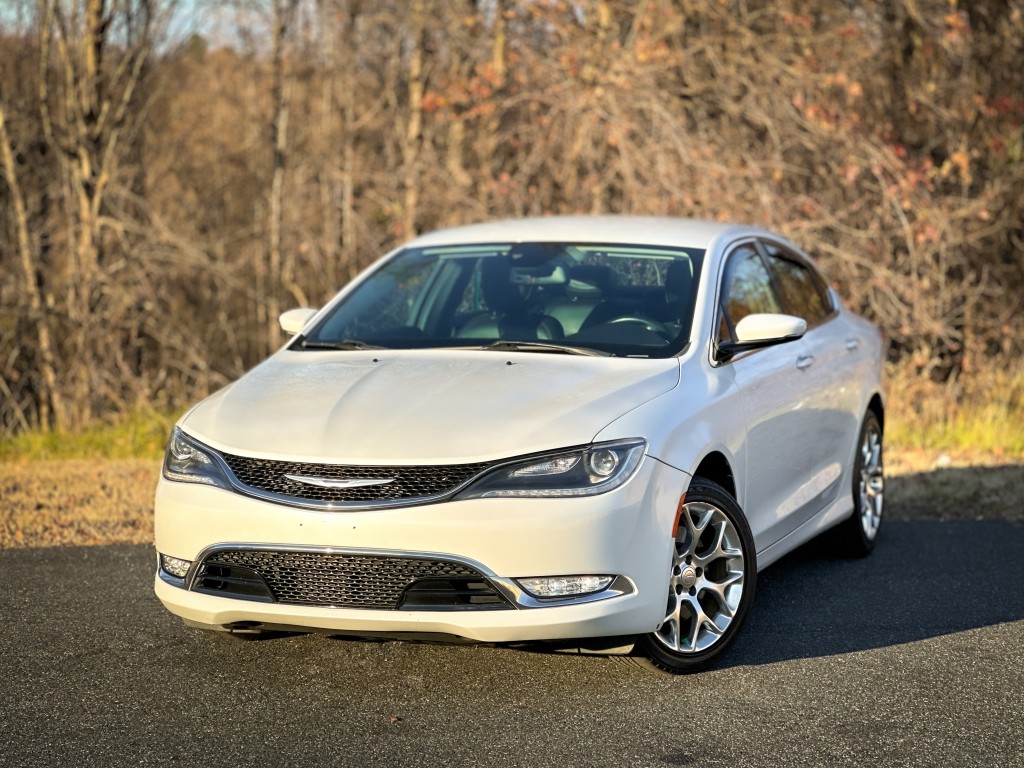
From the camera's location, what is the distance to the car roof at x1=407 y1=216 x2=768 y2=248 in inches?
254

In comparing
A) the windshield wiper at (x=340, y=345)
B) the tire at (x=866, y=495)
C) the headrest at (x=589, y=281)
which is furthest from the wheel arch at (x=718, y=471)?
the tire at (x=866, y=495)

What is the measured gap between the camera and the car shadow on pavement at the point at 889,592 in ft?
18.4

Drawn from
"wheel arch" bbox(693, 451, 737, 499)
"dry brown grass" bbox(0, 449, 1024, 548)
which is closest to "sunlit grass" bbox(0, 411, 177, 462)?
"dry brown grass" bbox(0, 449, 1024, 548)

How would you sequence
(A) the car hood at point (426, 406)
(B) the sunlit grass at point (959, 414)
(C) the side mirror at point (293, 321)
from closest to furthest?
(A) the car hood at point (426, 406) → (C) the side mirror at point (293, 321) → (B) the sunlit grass at point (959, 414)

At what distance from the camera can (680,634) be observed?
508cm

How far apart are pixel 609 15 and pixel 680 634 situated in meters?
9.36

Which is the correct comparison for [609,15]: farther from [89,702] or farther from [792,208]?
[89,702]

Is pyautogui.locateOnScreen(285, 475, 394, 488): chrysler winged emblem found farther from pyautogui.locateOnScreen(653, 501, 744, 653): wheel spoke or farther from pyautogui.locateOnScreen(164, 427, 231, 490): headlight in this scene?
pyautogui.locateOnScreen(653, 501, 744, 653): wheel spoke

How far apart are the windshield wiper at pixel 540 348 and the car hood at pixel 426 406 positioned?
0.22 ft

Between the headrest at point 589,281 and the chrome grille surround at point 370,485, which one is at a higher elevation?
the headrest at point 589,281

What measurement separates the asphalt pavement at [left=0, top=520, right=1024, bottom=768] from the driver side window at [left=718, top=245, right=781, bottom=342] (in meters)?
1.21

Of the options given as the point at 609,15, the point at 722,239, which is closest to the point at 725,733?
the point at 722,239

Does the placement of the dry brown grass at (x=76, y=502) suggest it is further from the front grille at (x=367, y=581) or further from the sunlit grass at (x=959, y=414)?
the sunlit grass at (x=959, y=414)

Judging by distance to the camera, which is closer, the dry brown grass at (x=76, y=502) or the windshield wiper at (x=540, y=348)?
the windshield wiper at (x=540, y=348)
